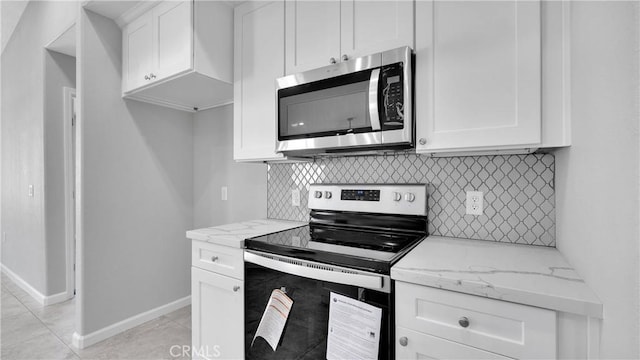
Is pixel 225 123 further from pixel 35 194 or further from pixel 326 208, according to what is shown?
pixel 35 194

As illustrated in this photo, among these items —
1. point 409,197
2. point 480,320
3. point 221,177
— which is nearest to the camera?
point 480,320

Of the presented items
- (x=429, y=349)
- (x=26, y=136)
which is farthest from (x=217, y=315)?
(x=26, y=136)

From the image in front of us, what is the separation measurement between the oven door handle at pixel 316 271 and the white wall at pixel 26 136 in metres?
2.60

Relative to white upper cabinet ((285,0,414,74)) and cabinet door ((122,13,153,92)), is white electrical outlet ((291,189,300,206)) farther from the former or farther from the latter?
cabinet door ((122,13,153,92))

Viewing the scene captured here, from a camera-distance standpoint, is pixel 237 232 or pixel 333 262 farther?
pixel 237 232

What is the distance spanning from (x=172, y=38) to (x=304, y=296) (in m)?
1.79

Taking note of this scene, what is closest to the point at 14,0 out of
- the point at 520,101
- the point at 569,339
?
the point at 520,101

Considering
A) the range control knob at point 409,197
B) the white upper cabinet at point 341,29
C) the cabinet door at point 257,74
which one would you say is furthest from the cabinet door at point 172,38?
the range control knob at point 409,197

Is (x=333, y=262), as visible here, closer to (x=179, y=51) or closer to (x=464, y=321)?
(x=464, y=321)

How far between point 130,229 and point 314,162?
1.61 m

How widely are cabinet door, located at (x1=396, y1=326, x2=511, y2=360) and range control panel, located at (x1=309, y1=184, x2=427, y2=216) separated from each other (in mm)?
681

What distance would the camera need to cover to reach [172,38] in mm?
1952

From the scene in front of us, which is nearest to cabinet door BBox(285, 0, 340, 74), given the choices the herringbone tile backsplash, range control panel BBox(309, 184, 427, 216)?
the herringbone tile backsplash

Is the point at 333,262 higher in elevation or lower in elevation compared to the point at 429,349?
higher
